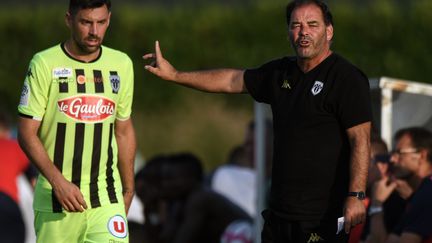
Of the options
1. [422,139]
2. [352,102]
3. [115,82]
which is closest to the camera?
[352,102]

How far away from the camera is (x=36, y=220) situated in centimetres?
795

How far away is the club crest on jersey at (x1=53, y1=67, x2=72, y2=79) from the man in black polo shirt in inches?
51.1

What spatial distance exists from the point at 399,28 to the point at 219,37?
321 centimetres

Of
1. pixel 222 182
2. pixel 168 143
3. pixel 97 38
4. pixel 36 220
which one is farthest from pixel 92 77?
pixel 168 143

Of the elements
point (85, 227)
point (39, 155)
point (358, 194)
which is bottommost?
point (85, 227)

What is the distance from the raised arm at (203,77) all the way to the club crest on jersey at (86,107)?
0.43 metres

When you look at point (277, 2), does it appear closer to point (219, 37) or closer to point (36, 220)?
point (219, 37)

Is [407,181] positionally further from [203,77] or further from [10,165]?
[10,165]

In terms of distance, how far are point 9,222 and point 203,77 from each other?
326 cm

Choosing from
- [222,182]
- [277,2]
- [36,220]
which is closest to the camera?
[36,220]

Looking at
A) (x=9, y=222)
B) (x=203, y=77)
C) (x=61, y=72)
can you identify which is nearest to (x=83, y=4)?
(x=61, y=72)

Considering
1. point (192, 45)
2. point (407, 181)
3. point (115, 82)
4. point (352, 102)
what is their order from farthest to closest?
point (192, 45) → point (407, 181) → point (115, 82) → point (352, 102)

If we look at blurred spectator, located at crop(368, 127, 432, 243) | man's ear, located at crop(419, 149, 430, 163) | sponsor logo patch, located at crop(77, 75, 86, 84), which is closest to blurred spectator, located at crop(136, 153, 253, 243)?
blurred spectator, located at crop(368, 127, 432, 243)

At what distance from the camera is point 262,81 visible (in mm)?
7934
